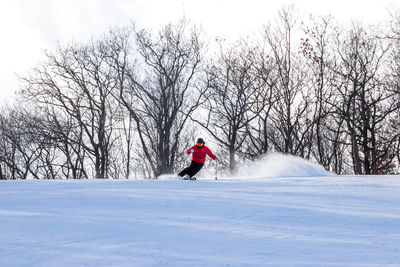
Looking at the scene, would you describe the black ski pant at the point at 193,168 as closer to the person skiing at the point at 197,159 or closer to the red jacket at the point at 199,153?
the person skiing at the point at 197,159

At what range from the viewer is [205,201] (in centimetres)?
695

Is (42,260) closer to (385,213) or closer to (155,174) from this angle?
(385,213)

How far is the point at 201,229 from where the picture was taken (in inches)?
192

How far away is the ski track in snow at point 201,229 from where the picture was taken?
375cm

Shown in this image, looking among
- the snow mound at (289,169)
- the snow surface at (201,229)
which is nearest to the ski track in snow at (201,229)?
the snow surface at (201,229)

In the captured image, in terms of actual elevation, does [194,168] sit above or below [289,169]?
above

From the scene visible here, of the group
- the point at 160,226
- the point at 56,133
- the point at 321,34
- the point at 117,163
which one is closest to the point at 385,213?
the point at 160,226

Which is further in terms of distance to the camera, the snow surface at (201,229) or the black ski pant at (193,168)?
the black ski pant at (193,168)

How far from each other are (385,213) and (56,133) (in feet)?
93.5

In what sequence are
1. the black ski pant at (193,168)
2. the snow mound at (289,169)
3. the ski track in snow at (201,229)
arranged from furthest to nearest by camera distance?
the snow mound at (289,169) < the black ski pant at (193,168) < the ski track in snow at (201,229)

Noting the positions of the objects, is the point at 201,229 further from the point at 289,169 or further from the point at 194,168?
the point at 289,169

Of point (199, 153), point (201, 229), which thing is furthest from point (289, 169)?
point (201, 229)

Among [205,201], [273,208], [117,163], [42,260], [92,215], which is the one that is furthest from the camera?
[117,163]

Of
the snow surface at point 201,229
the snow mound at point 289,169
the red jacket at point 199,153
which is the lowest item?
the snow surface at point 201,229
